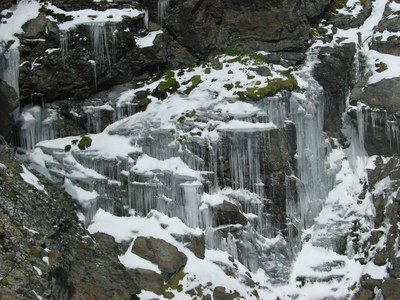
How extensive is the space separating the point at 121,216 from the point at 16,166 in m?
6.34

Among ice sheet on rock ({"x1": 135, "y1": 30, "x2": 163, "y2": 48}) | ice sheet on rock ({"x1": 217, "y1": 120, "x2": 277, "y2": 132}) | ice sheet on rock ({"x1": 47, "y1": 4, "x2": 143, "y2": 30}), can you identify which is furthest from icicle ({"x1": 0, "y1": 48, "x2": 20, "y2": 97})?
ice sheet on rock ({"x1": 217, "y1": 120, "x2": 277, "y2": 132})

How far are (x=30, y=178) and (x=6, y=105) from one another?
230 inches

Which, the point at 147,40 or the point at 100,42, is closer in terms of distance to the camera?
the point at 100,42

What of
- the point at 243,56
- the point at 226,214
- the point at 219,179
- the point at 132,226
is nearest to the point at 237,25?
the point at 243,56

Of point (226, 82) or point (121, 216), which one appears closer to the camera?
point (121, 216)

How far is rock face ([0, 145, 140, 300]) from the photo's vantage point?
1694 cm

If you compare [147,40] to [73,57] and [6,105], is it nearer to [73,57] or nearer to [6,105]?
[73,57]

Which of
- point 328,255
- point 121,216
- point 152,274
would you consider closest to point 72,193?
point 121,216

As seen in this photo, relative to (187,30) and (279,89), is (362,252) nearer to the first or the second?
(279,89)

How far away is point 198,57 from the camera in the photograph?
100 ft

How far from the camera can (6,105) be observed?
81.4 feet

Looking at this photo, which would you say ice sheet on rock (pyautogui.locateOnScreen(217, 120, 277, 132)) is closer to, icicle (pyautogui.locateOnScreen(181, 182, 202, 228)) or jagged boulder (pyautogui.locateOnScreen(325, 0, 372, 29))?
icicle (pyautogui.locateOnScreen(181, 182, 202, 228))

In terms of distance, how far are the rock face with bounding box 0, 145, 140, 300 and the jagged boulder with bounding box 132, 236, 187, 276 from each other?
2.10 meters

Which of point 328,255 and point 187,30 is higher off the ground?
point 187,30
